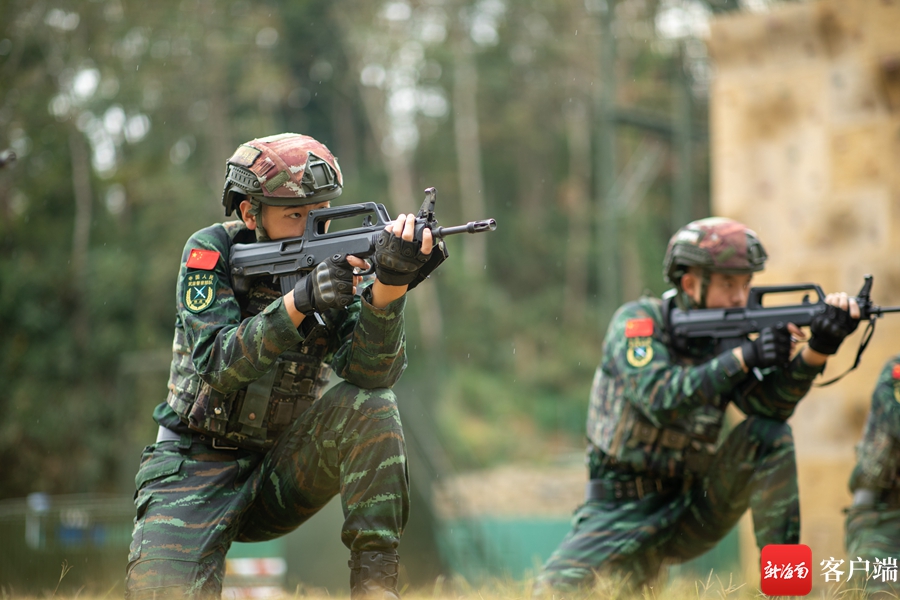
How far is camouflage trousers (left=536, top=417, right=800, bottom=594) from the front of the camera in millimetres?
5215

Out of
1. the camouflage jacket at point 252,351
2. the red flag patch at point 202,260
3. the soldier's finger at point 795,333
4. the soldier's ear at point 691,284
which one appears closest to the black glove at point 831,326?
the soldier's finger at point 795,333

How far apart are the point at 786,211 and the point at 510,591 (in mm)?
6308

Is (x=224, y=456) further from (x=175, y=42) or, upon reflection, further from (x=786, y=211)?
(x=175, y=42)

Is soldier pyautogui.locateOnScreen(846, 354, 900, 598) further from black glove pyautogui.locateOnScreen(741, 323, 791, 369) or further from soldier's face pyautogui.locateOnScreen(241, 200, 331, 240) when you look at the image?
soldier's face pyautogui.locateOnScreen(241, 200, 331, 240)

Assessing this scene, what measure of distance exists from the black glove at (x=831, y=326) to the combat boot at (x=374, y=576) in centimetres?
263

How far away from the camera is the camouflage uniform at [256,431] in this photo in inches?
157

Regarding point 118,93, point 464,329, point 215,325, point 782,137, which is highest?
point 118,93

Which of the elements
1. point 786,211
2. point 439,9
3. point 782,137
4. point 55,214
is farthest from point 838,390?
point 439,9

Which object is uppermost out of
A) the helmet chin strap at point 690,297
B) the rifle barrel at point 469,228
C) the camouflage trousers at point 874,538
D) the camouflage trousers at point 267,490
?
the rifle barrel at point 469,228

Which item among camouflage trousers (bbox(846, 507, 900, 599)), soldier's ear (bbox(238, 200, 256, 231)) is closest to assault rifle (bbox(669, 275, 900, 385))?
camouflage trousers (bbox(846, 507, 900, 599))

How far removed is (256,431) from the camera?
4270 mm

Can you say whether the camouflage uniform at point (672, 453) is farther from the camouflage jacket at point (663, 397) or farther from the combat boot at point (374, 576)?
the combat boot at point (374, 576)

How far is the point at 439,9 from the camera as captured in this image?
29.9m

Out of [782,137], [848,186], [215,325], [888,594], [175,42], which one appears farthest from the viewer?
[175,42]
